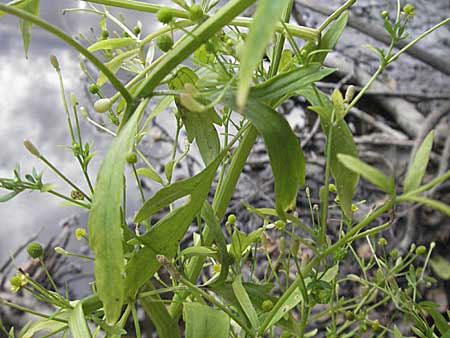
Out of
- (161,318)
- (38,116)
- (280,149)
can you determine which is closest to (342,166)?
(280,149)

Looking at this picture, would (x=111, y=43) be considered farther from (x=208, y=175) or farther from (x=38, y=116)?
(x=38, y=116)

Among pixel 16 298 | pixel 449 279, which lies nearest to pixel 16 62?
pixel 16 298

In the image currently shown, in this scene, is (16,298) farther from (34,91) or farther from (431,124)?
(431,124)

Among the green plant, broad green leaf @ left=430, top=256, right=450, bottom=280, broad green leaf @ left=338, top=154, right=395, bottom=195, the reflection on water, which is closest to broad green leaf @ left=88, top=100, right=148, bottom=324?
the green plant

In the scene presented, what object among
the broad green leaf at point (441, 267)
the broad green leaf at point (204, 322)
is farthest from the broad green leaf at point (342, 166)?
the broad green leaf at point (441, 267)

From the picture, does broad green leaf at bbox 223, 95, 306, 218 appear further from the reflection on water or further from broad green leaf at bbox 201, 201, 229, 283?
the reflection on water

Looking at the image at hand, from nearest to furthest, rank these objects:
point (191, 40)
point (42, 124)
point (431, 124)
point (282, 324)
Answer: point (191, 40), point (282, 324), point (42, 124), point (431, 124)
